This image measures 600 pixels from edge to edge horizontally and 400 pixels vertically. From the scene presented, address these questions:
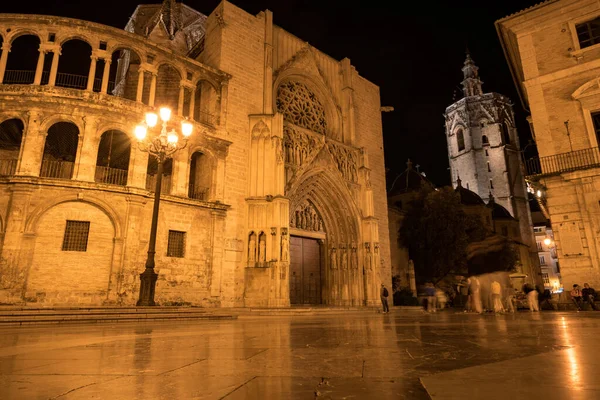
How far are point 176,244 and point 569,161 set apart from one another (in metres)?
16.8

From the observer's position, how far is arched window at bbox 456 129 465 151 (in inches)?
2256

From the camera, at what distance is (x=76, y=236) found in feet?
44.7

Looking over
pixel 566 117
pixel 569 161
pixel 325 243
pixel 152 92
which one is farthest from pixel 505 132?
pixel 152 92

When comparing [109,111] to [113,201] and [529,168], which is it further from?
[529,168]

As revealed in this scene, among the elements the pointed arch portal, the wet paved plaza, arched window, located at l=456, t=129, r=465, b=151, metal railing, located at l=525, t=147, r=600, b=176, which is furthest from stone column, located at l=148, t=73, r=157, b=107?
arched window, located at l=456, t=129, r=465, b=151

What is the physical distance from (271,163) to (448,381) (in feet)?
52.4

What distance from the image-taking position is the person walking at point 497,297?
12.8 metres

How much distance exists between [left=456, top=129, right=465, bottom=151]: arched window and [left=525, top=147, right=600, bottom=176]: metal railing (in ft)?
141

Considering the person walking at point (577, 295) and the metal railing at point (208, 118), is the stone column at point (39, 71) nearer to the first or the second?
the metal railing at point (208, 118)

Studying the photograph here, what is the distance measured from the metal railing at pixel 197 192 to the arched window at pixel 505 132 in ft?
161

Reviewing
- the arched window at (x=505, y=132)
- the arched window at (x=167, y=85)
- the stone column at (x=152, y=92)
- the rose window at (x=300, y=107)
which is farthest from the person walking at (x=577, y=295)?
the arched window at (x=505, y=132)

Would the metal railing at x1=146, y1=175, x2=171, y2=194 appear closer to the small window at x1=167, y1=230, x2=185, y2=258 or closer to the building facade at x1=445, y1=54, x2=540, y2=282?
the small window at x1=167, y1=230, x2=185, y2=258

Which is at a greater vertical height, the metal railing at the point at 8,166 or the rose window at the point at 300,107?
the rose window at the point at 300,107

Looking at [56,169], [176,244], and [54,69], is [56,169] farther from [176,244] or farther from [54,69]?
[176,244]
